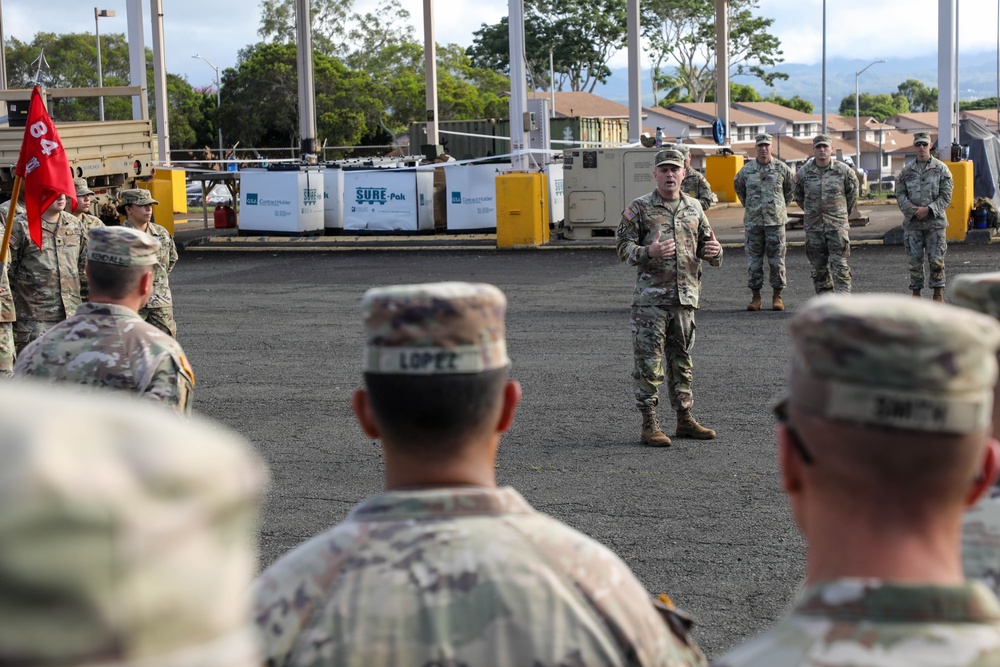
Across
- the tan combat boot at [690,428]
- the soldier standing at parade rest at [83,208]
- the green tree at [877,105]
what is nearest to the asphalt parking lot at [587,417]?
the tan combat boot at [690,428]

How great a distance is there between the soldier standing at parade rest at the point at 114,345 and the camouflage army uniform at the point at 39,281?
4.85m

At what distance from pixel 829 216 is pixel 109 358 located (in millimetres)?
11688

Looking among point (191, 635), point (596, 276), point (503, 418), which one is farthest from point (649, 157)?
point (191, 635)

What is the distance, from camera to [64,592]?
971 mm

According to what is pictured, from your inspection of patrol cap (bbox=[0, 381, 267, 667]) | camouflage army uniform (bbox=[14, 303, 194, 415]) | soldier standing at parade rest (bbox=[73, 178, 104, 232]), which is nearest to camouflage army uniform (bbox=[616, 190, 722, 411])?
camouflage army uniform (bbox=[14, 303, 194, 415])

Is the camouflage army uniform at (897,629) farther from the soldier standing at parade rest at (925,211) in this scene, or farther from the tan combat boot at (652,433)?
the soldier standing at parade rest at (925,211)

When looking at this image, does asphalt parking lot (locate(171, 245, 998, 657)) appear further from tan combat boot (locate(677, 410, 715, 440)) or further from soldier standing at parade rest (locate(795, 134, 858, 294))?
soldier standing at parade rest (locate(795, 134, 858, 294))

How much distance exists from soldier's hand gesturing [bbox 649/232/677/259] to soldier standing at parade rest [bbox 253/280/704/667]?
6447 mm

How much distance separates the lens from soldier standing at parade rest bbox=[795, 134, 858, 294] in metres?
15.2

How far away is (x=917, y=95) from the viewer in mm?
176625

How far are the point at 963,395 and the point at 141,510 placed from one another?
48.0 inches

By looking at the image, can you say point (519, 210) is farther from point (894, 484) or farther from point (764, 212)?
point (894, 484)

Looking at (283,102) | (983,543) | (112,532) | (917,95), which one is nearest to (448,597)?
(983,543)

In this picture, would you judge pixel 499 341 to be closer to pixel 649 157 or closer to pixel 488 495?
pixel 488 495
